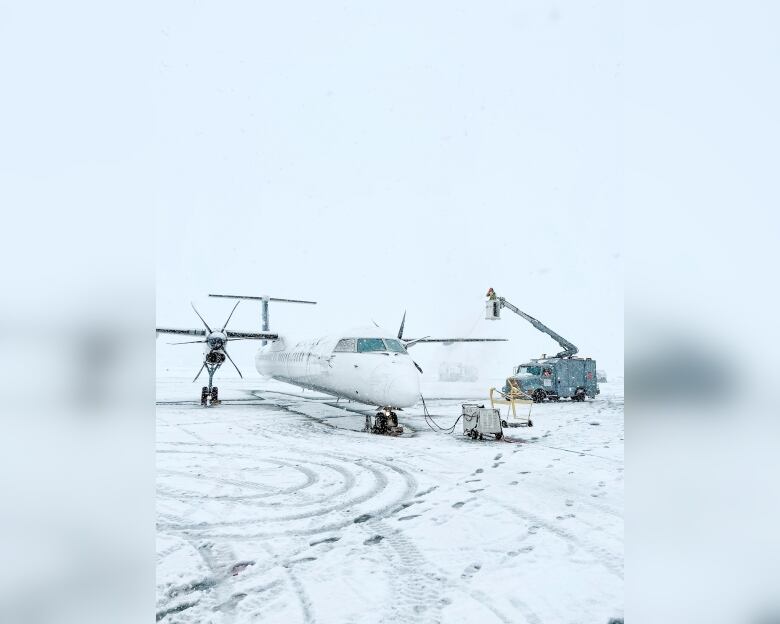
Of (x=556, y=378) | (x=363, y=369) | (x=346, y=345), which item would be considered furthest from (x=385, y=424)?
(x=556, y=378)

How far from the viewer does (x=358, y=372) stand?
13.9m

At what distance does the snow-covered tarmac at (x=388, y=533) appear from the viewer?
402cm

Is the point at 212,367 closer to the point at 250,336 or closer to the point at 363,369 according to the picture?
the point at 250,336

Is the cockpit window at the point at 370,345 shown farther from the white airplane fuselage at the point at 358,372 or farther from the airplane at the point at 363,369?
the white airplane fuselage at the point at 358,372

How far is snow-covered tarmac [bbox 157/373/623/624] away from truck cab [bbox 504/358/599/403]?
1358cm

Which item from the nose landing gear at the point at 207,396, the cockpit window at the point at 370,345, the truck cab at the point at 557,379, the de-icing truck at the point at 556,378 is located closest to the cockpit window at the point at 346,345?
the cockpit window at the point at 370,345

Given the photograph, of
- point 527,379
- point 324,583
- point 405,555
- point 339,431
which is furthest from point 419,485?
point 527,379

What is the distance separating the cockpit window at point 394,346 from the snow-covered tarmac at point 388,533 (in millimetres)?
3897
